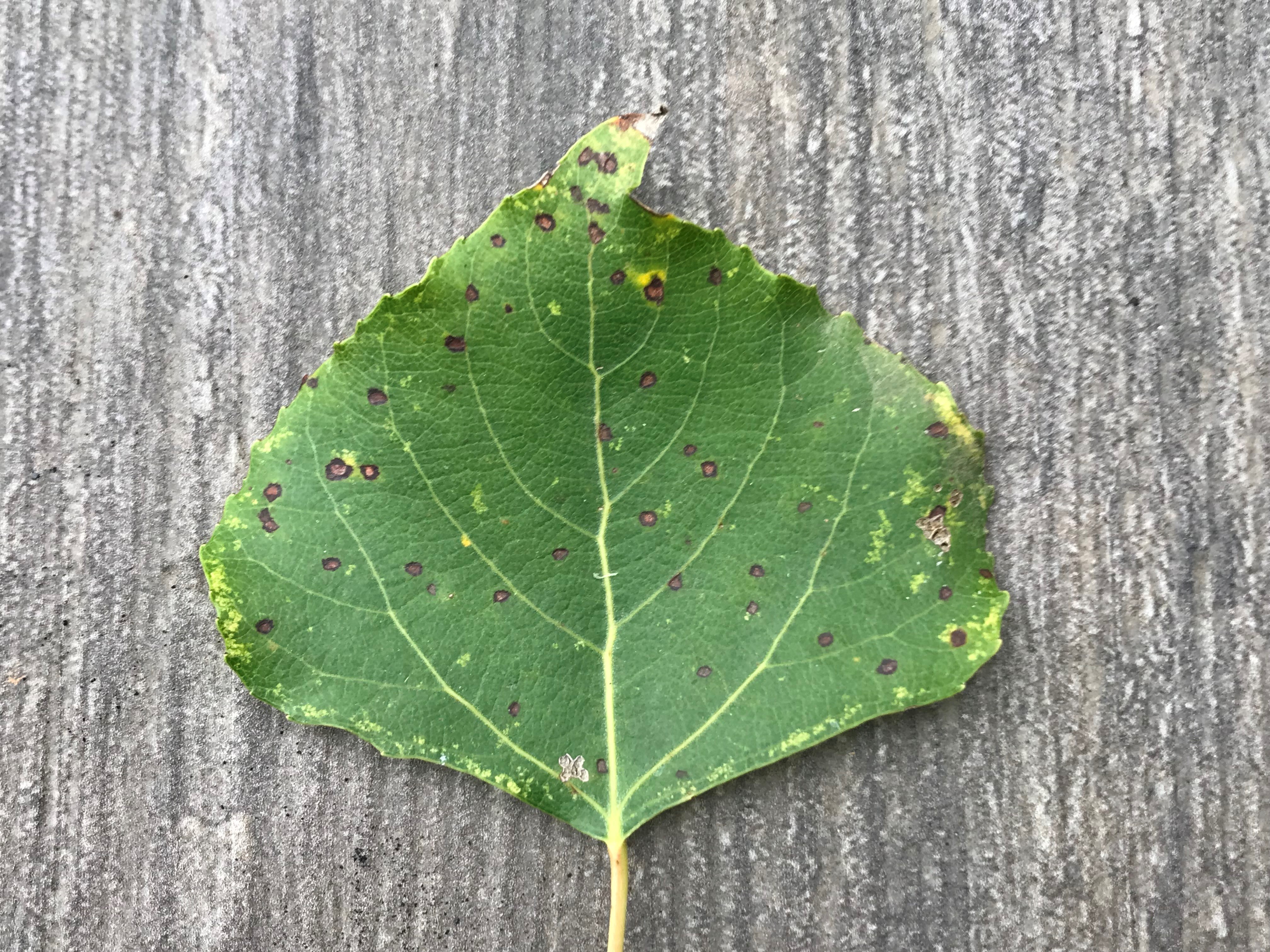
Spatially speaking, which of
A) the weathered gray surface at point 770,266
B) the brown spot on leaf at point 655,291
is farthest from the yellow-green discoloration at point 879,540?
the brown spot on leaf at point 655,291

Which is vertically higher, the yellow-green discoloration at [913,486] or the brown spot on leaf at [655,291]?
the brown spot on leaf at [655,291]

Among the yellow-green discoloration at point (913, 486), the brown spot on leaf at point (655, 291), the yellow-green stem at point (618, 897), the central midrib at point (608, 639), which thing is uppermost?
the brown spot on leaf at point (655, 291)

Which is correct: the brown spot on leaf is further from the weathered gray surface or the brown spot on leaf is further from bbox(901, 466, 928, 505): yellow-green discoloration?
bbox(901, 466, 928, 505): yellow-green discoloration

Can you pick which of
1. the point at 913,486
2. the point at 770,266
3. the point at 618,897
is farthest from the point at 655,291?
the point at 618,897

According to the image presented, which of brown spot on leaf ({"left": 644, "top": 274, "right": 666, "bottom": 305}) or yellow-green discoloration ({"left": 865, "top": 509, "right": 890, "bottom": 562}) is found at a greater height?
brown spot on leaf ({"left": 644, "top": 274, "right": 666, "bottom": 305})

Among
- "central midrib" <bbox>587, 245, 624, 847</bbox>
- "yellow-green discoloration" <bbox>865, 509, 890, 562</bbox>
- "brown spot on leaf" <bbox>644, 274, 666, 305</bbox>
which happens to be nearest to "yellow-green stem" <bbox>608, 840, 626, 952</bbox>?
"central midrib" <bbox>587, 245, 624, 847</bbox>

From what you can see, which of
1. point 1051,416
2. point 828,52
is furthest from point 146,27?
point 1051,416

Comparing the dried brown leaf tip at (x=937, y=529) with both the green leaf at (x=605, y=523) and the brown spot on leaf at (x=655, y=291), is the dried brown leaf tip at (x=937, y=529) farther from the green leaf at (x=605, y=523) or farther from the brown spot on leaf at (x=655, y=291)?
the brown spot on leaf at (x=655, y=291)

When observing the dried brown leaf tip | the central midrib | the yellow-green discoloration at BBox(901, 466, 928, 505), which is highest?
the yellow-green discoloration at BBox(901, 466, 928, 505)
